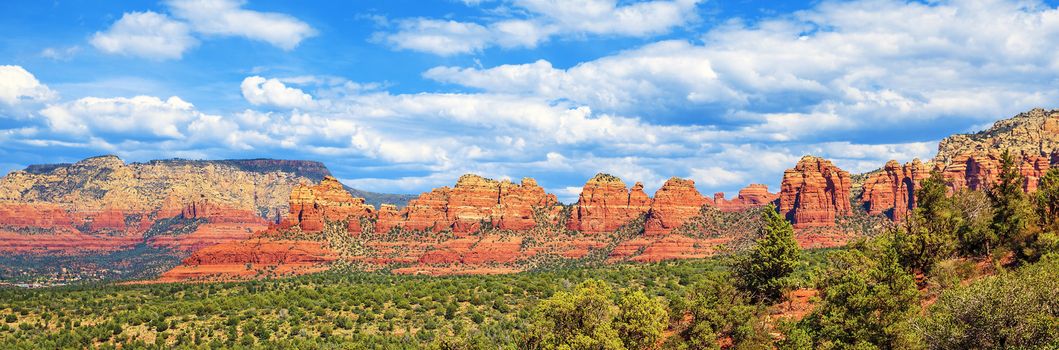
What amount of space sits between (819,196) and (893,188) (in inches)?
706

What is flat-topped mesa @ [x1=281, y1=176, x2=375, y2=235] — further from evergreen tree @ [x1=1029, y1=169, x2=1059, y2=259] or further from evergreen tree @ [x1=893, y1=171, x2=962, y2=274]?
evergreen tree @ [x1=1029, y1=169, x2=1059, y2=259]

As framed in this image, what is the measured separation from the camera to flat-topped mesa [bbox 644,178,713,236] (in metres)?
190

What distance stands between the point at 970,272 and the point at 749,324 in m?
18.2

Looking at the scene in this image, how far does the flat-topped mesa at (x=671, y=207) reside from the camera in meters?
190

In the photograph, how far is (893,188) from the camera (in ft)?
602

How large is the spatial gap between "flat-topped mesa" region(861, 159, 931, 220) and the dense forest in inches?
3108

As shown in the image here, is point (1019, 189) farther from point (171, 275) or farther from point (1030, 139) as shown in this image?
point (171, 275)

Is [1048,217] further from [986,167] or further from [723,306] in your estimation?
[986,167]

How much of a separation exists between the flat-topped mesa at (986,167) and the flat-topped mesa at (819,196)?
21.9 m

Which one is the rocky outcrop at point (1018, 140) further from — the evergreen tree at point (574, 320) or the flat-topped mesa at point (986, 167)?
the evergreen tree at point (574, 320)

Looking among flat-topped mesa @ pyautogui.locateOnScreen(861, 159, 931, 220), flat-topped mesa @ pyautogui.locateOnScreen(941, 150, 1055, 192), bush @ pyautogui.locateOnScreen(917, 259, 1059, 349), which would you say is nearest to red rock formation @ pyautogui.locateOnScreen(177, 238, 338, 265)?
flat-topped mesa @ pyautogui.locateOnScreen(861, 159, 931, 220)

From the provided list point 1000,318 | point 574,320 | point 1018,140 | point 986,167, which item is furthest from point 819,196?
point 1000,318

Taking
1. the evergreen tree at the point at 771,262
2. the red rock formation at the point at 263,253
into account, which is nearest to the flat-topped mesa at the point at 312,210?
the red rock formation at the point at 263,253

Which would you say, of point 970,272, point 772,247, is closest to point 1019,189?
point 970,272
